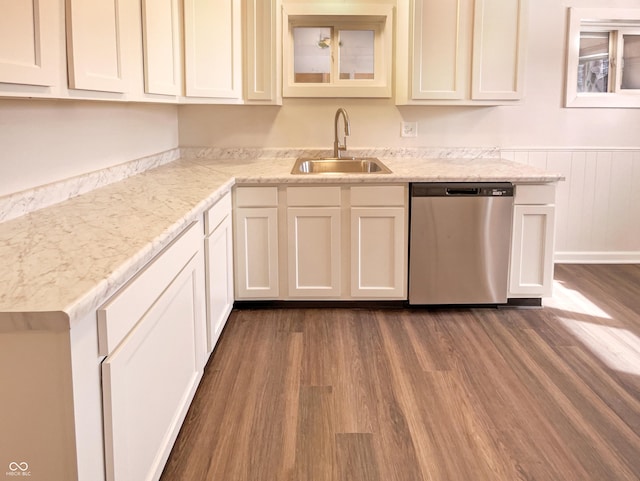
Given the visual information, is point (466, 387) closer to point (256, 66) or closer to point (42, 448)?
point (42, 448)

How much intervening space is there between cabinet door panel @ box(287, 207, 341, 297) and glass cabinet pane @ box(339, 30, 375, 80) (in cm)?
119

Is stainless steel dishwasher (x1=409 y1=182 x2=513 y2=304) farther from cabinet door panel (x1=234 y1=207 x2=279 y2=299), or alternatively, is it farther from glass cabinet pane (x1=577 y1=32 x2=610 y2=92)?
glass cabinet pane (x1=577 y1=32 x2=610 y2=92)

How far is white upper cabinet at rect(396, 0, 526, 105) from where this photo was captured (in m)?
3.74

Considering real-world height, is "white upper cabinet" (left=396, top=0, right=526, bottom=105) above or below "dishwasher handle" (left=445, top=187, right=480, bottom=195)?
above

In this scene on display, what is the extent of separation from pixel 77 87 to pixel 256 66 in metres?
2.05

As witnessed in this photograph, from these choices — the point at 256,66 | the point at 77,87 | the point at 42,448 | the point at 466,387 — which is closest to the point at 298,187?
the point at 256,66

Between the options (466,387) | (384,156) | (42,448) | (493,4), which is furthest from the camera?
(384,156)

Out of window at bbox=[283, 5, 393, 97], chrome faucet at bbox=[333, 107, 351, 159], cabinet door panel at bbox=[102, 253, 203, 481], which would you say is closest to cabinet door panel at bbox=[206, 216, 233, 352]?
cabinet door panel at bbox=[102, 253, 203, 481]

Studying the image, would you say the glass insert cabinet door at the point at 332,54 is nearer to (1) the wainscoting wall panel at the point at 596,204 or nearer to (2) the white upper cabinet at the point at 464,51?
(2) the white upper cabinet at the point at 464,51

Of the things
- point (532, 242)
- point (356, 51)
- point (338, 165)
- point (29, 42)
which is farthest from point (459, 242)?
point (29, 42)

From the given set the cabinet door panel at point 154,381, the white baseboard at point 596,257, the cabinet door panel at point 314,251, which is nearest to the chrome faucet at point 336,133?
the cabinet door panel at point 314,251

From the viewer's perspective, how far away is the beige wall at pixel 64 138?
2045 mm

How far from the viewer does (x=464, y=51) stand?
378cm

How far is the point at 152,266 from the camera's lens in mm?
1719
